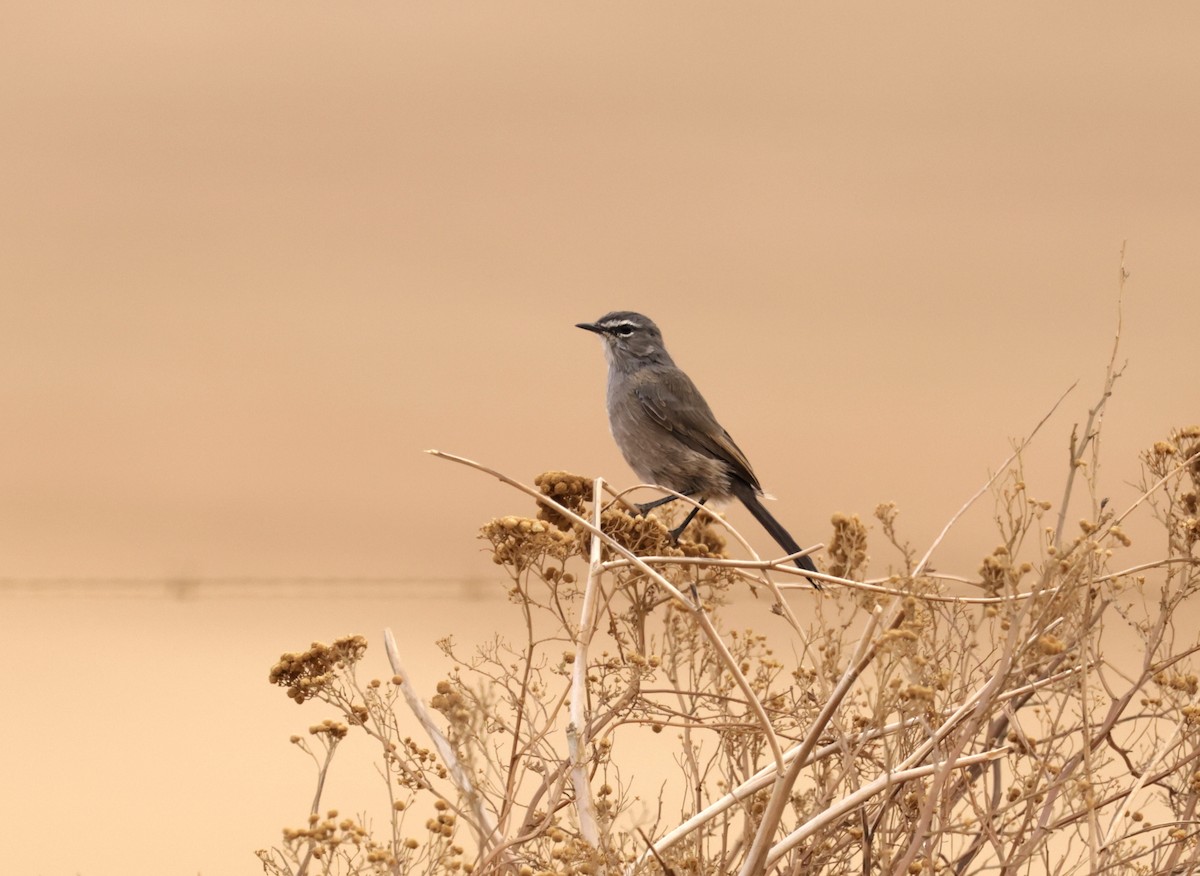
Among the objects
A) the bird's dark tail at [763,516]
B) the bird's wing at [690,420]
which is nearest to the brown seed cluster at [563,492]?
the bird's dark tail at [763,516]

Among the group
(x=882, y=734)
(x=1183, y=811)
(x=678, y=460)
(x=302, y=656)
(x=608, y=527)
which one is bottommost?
(x=1183, y=811)

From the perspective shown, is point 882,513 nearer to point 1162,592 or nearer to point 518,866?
point 1162,592

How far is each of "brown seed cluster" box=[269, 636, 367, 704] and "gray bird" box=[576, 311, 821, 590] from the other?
6.87 ft

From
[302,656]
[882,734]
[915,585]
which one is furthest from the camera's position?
[302,656]

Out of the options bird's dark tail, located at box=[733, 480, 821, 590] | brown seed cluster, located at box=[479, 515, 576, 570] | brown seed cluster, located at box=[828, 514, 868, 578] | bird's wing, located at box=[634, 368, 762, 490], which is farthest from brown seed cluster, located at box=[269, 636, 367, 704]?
bird's wing, located at box=[634, 368, 762, 490]

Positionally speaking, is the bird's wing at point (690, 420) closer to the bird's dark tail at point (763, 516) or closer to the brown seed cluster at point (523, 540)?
the bird's dark tail at point (763, 516)

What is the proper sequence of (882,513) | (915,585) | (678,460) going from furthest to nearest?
(678,460) < (882,513) < (915,585)

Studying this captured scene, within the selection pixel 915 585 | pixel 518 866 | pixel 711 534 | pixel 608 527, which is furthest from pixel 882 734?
pixel 711 534

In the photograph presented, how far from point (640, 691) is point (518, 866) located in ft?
1.26

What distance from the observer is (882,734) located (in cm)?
184

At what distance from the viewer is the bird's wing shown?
460 cm

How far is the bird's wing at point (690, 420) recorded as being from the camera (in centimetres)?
460

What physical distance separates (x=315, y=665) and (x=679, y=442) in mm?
2366

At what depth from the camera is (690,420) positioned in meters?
4.66
